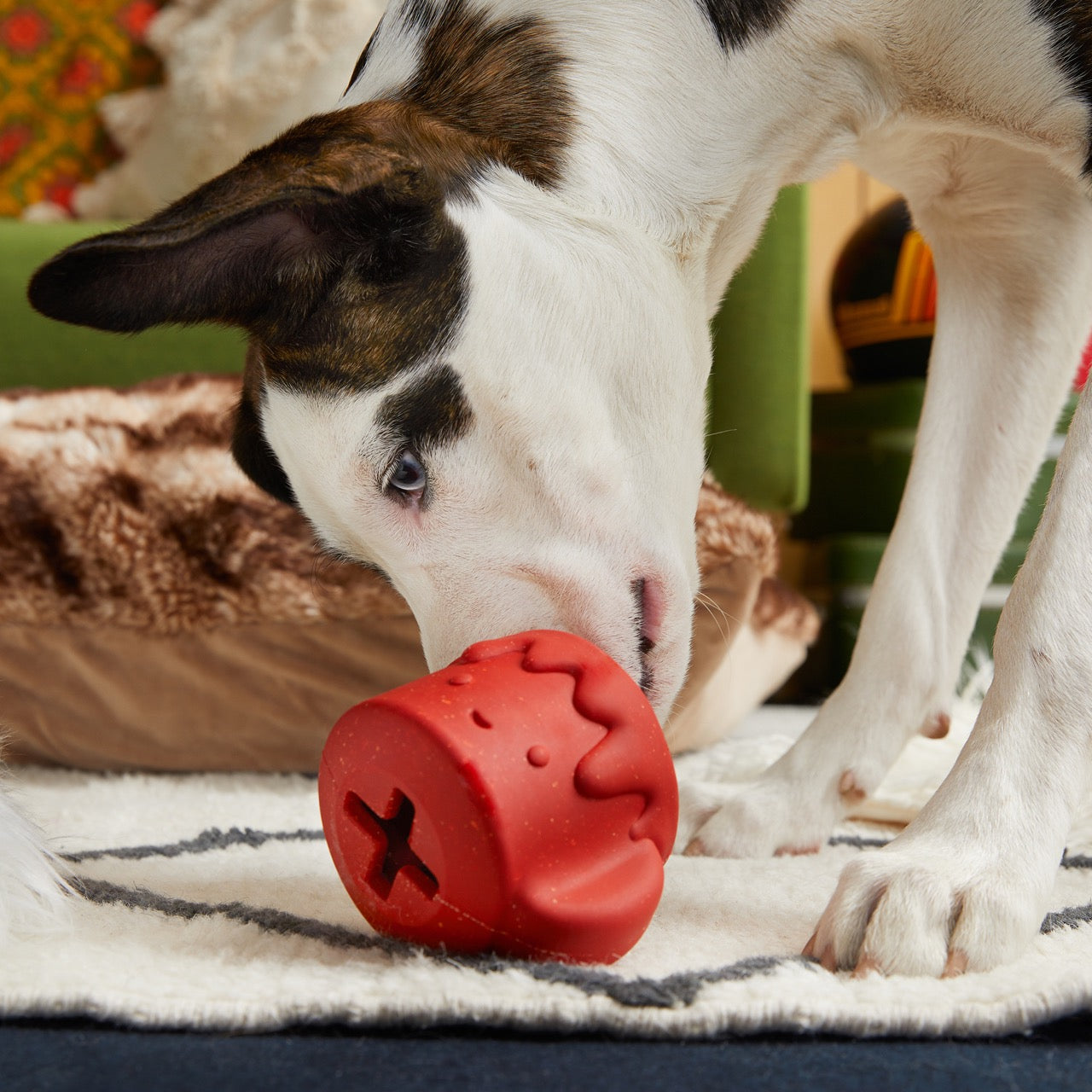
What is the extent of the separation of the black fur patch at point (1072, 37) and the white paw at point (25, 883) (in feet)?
2.92

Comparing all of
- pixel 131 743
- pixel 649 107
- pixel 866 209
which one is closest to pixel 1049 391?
pixel 649 107

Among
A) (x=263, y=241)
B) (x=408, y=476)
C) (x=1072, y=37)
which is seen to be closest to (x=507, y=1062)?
(x=408, y=476)

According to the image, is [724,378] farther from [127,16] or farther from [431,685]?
[127,16]

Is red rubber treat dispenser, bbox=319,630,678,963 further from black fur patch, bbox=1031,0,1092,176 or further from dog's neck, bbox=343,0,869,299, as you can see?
black fur patch, bbox=1031,0,1092,176

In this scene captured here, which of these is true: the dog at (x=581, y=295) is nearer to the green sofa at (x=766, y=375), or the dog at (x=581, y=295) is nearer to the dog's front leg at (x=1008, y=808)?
the dog's front leg at (x=1008, y=808)

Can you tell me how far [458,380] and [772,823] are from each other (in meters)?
0.46

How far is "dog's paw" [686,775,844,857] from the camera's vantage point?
1.02m

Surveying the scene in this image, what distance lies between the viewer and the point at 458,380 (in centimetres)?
88

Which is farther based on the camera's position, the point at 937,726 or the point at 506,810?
the point at 937,726

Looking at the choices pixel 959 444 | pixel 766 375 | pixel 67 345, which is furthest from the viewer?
pixel 67 345

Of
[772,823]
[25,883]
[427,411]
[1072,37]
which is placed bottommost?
[772,823]

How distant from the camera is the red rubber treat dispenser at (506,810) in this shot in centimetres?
63

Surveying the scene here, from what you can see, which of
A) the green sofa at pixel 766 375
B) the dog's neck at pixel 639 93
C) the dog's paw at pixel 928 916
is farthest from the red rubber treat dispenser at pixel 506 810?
the green sofa at pixel 766 375

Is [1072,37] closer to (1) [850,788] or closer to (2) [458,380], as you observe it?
(2) [458,380]
